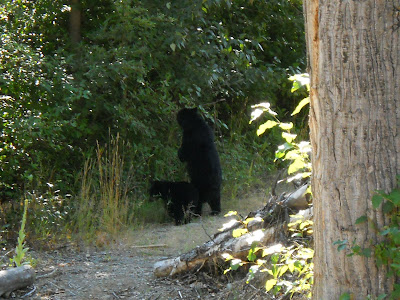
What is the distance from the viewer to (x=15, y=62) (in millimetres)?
7859

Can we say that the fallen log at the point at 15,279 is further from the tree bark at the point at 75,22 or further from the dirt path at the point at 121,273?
the tree bark at the point at 75,22

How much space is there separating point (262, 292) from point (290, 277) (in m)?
0.28

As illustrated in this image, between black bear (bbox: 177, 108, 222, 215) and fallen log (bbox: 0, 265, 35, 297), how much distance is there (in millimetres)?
4530

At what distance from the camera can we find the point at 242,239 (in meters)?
5.18

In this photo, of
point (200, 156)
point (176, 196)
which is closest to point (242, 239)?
point (176, 196)

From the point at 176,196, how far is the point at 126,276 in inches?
127

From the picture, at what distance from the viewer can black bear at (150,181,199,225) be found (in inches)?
356

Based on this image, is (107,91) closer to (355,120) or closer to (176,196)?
(176,196)

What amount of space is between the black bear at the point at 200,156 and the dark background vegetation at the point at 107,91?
66 cm

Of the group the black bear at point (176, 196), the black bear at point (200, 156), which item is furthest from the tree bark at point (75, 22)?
the black bear at point (176, 196)

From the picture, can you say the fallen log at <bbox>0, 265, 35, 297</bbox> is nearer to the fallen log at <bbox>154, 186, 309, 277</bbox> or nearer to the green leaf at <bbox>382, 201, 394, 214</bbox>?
the fallen log at <bbox>154, 186, 309, 277</bbox>

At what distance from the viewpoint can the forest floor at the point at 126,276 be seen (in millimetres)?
5324

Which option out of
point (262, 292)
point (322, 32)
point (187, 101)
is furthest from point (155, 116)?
point (322, 32)

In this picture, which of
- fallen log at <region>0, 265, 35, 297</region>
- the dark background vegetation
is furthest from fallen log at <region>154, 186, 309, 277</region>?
the dark background vegetation
